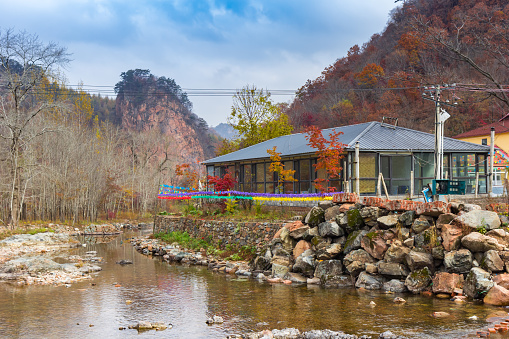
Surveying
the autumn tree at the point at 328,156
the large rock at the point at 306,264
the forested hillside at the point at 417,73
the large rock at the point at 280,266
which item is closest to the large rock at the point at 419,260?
the large rock at the point at 306,264

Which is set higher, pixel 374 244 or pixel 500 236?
pixel 500 236

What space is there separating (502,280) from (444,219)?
101 inches

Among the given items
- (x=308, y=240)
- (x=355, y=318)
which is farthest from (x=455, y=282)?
(x=308, y=240)

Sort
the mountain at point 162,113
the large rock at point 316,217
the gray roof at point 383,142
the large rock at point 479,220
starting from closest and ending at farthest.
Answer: the large rock at point 479,220 → the large rock at point 316,217 → the gray roof at point 383,142 → the mountain at point 162,113

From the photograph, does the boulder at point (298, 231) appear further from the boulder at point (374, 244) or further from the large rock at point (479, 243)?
the large rock at point (479, 243)

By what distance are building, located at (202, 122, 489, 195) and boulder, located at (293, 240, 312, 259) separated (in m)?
5.84

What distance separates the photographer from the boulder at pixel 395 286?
13.6 metres

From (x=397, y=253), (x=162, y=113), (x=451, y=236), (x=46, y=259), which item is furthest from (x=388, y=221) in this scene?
(x=162, y=113)

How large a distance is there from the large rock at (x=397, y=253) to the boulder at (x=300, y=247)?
325 centimetres

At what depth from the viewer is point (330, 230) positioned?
1609 cm

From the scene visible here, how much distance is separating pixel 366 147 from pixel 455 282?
447 inches

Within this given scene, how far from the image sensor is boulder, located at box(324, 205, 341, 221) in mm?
16719

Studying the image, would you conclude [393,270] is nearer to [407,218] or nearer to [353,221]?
[407,218]

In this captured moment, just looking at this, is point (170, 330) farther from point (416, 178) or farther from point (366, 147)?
point (416, 178)
